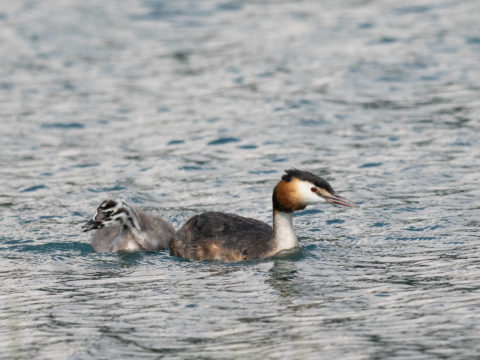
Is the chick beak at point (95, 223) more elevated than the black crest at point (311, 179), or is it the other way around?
the black crest at point (311, 179)

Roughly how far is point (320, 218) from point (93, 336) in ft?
16.5

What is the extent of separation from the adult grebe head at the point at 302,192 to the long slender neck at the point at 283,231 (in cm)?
10

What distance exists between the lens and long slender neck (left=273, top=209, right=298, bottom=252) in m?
11.7

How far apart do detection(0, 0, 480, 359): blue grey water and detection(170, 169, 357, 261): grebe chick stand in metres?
0.20

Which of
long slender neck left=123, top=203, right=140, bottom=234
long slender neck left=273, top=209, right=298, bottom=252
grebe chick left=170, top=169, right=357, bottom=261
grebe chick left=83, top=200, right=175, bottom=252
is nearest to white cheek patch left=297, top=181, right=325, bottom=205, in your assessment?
grebe chick left=170, top=169, right=357, bottom=261

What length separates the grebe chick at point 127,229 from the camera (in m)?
12.4

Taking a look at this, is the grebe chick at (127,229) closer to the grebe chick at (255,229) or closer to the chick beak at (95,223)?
the chick beak at (95,223)

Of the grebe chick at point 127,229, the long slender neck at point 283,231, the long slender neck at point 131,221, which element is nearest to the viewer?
the long slender neck at point 283,231

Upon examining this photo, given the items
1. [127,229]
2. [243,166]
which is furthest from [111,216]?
[243,166]

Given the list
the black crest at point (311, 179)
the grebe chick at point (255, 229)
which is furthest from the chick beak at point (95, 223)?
the black crest at point (311, 179)

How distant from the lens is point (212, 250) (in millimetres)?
11797

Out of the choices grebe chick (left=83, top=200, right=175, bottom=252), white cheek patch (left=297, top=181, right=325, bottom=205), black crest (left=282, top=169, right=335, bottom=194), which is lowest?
grebe chick (left=83, top=200, right=175, bottom=252)

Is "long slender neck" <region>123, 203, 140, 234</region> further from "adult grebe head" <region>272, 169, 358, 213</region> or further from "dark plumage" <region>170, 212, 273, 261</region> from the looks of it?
"adult grebe head" <region>272, 169, 358, 213</region>

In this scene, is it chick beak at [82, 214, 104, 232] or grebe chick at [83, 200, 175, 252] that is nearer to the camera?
chick beak at [82, 214, 104, 232]
